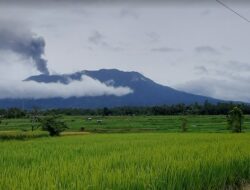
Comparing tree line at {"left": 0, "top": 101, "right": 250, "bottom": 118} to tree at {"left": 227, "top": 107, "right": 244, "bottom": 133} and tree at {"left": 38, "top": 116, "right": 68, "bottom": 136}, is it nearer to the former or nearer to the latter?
tree at {"left": 227, "top": 107, "right": 244, "bottom": 133}

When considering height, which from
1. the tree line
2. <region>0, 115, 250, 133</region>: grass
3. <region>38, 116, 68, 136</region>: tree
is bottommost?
<region>0, 115, 250, 133</region>: grass

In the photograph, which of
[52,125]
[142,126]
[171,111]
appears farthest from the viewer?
[171,111]

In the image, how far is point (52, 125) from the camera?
3381 cm

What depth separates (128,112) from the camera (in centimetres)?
11375

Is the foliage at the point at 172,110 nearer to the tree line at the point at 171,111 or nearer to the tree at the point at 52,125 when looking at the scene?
the tree line at the point at 171,111

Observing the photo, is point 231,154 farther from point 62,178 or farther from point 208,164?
point 62,178

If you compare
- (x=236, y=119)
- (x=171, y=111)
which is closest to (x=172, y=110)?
(x=171, y=111)

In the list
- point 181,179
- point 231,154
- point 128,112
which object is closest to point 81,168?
point 181,179

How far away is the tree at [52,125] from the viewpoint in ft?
109

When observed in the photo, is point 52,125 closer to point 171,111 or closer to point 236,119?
point 236,119

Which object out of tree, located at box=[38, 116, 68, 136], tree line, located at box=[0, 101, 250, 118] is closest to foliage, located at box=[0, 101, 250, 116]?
tree line, located at box=[0, 101, 250, 118]

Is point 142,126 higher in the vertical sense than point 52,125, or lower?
lower

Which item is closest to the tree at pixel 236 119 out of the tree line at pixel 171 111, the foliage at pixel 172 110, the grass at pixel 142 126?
the grass at pixel 142 126

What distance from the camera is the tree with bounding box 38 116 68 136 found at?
1310 inches
